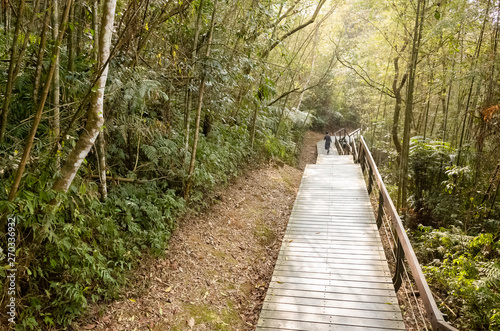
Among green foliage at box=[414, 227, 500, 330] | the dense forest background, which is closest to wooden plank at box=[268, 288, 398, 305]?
green foliage at box=[414, 227, 500, 330]

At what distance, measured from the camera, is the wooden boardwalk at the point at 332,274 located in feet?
13.5

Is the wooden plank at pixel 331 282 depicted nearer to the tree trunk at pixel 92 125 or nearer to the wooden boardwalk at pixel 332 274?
the wooden boardwalk at pixel 332 274

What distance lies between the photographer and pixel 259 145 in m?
11.4

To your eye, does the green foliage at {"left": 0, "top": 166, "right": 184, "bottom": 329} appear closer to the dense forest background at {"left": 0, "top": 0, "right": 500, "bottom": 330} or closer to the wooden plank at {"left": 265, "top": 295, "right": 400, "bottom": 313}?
the dense forest background at {"left": 0, "top": 0, "right": 500, "bottom": 330}

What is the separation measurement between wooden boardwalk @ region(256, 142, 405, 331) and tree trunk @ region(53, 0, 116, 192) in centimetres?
309

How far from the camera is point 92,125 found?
130 inches

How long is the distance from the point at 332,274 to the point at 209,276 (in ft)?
6.86

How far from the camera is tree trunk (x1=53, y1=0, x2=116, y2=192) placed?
3.26 meters

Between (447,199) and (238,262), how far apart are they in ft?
24.1

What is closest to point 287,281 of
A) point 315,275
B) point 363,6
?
point 315,275

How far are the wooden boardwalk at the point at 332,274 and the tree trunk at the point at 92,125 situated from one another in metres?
3.09

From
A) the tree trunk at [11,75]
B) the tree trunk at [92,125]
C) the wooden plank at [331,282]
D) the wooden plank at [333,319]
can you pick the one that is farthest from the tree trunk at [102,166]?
the wooden plank at [331,282]

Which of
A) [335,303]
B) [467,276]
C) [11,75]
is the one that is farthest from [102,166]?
[467,276]

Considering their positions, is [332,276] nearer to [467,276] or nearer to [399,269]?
[399,269]
